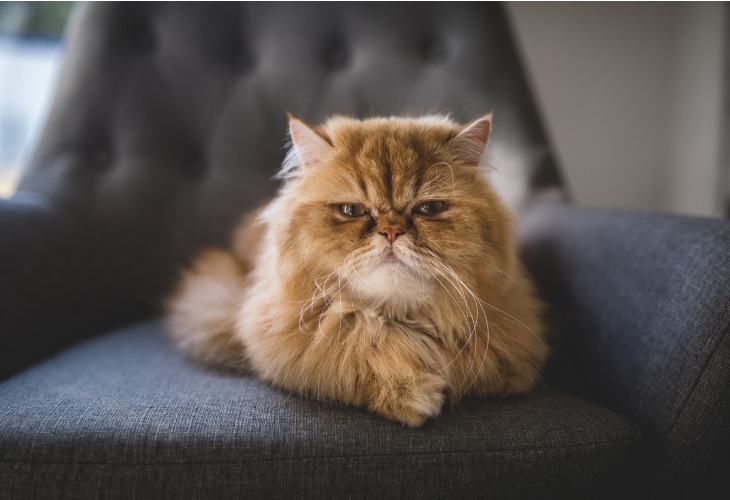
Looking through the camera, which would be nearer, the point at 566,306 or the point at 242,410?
the point at 242,410

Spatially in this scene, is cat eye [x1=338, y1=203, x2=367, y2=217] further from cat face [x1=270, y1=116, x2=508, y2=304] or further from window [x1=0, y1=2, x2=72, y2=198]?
window [x1=0, y1=2, x2=72, y2=198]

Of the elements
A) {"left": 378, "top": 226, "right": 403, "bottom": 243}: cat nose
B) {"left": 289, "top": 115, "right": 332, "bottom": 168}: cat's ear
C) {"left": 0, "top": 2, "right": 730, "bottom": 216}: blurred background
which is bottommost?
{"left": 378, "top": 226, "right": 403, "bottom": 243}: cat nose

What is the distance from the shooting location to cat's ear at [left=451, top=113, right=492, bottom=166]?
1.02 m

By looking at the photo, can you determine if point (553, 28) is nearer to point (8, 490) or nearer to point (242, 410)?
point (242, 410)

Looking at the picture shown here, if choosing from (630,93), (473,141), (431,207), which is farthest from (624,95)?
(431,207)

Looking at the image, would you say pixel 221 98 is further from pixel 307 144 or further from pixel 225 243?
pixel 307 144

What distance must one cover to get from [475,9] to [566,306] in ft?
3.46

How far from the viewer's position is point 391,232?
0.90 metres

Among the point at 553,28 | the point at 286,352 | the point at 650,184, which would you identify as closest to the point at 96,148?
the point at 286,352

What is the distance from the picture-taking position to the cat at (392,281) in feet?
2.97

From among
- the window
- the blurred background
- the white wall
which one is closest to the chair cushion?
the window

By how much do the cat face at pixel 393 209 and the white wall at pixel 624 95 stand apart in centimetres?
127

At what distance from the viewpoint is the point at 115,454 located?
73 cm

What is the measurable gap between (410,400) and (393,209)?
357 mm
